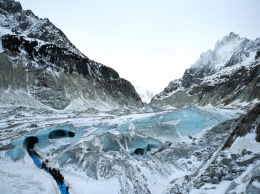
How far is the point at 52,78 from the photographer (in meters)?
70.4

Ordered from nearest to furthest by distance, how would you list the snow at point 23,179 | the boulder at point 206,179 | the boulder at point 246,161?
the boulder at point 246,161
the boulder at point 206,179
the snow at point 23,179

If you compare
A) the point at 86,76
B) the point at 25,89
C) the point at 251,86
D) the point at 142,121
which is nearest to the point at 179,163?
the point at 142,121

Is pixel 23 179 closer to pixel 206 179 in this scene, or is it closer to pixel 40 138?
pixel 40 138

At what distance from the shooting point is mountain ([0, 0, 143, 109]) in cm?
6234

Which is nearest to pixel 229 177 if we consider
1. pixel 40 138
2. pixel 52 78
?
pixel 40 138

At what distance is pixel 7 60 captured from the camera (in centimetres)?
6531

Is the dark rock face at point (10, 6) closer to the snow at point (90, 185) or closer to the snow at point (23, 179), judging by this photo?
the snow at point (23, 179)

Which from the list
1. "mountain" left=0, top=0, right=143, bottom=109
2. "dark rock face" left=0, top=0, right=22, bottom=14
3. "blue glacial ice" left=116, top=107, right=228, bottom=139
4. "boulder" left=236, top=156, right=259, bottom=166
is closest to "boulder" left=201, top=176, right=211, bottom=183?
"boulder" left=236, top=156, right=259, bottom=166

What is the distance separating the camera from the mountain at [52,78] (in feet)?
205

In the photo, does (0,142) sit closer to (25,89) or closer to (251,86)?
(25,89)

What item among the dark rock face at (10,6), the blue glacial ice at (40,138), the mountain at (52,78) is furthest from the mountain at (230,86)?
the dark rock face at (10,6)

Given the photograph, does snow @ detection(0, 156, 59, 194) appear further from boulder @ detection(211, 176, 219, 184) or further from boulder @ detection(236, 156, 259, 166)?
boulder @ detection(236, 156, 259, 166)

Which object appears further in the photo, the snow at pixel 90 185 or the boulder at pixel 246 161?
the snow at pixel 90 185

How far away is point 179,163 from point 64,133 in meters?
14.4
